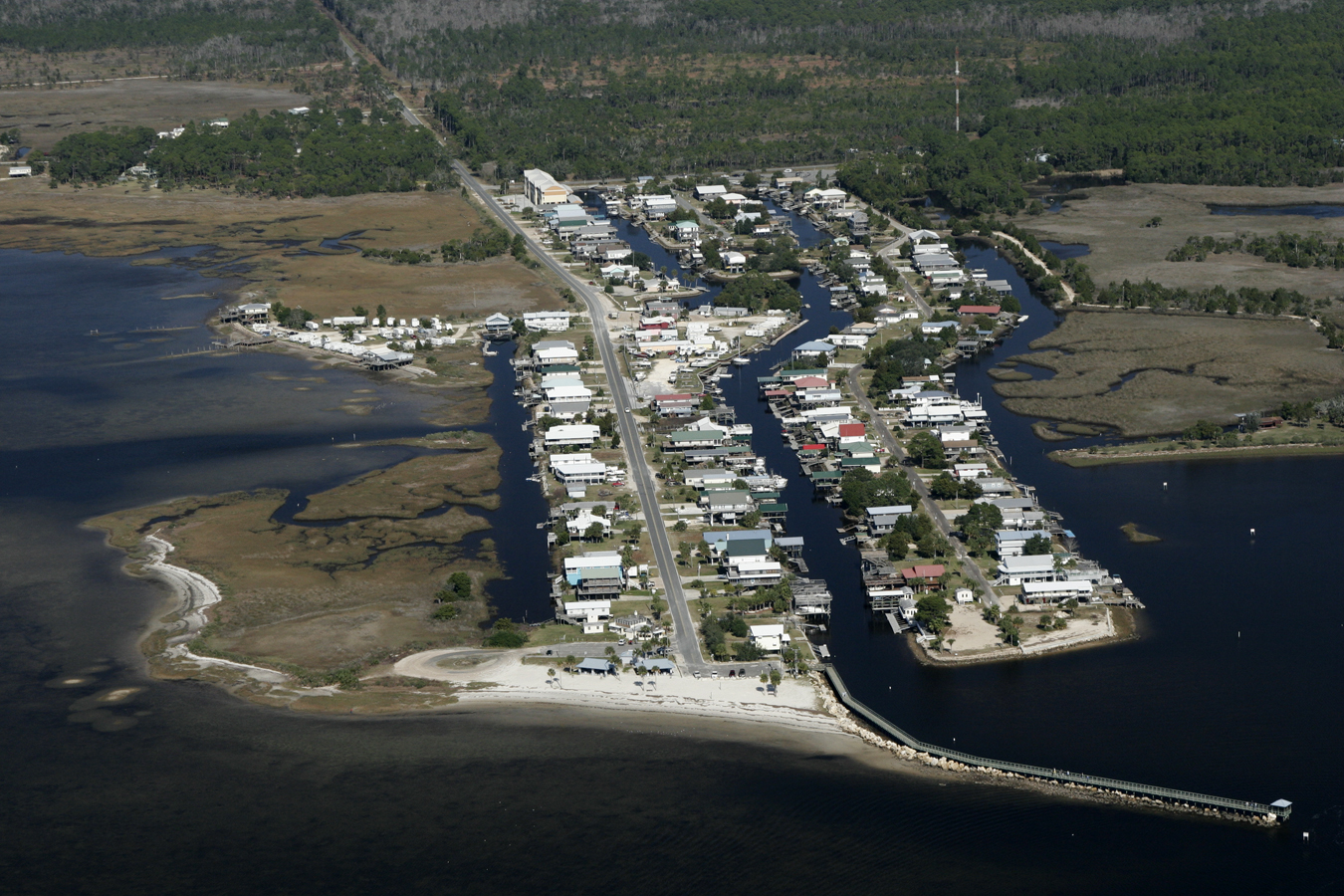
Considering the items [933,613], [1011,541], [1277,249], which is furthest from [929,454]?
[1277,249]

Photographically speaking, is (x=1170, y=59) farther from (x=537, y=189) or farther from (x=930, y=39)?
(x=537, y=189)

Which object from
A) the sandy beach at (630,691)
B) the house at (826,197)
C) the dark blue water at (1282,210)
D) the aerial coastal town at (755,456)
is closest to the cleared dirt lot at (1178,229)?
the dark blue water at (1282,210)

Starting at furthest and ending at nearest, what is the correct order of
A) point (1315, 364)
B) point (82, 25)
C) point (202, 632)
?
point (82, 25) → point (1315, 364) → point (202, 632)

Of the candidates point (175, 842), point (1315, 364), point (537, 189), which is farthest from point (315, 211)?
point (175, 842)

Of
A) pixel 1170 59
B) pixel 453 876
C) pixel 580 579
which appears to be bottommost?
pixel 453 876

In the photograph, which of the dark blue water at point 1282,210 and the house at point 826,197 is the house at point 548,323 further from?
the dark blue water at point 1282,210
